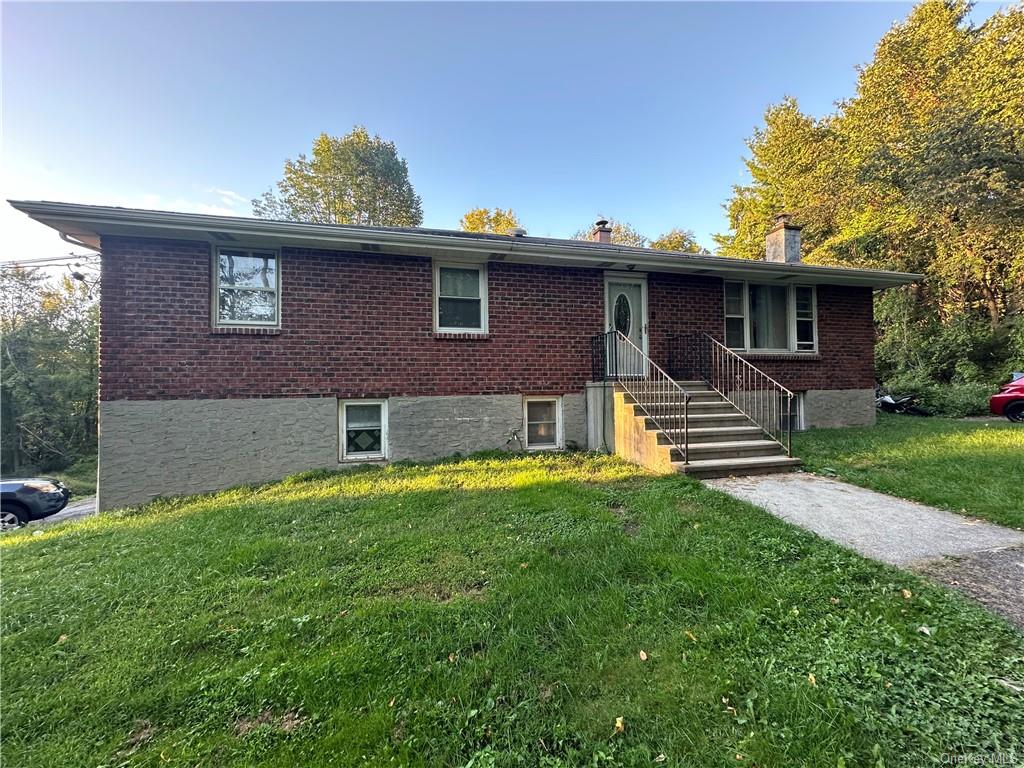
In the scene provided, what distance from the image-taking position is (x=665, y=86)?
12.3 m

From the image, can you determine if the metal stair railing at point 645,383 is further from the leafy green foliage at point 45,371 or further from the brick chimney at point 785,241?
the leafy green foliage at point 45,371

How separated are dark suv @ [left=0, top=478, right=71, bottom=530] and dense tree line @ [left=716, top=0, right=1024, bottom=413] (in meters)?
20.2

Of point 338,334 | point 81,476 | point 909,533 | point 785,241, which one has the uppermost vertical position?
point 785,241

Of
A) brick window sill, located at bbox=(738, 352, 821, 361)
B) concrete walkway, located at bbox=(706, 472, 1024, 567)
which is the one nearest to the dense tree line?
brick window sill, located at bbox=(738, 352, 821, 361)

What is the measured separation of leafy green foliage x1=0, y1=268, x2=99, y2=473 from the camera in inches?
709

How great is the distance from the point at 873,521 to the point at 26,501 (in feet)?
35.7

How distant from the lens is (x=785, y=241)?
9.04 metres

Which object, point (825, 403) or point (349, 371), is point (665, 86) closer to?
point (825, 403)

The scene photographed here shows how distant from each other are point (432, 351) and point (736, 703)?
19.5 feet

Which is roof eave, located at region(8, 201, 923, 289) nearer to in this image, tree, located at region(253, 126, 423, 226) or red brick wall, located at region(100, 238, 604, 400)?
red brick wall, located at region(100, 238, 604, 400)

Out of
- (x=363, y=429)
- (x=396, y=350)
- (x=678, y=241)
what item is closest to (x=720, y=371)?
(x=396, y=350)

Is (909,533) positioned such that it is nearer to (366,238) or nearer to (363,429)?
(363,429)

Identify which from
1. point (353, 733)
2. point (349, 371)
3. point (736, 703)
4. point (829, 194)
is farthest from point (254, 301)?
point (829, 194)

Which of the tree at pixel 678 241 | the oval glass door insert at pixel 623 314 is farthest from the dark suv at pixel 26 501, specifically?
the tree at pixel 678 241
